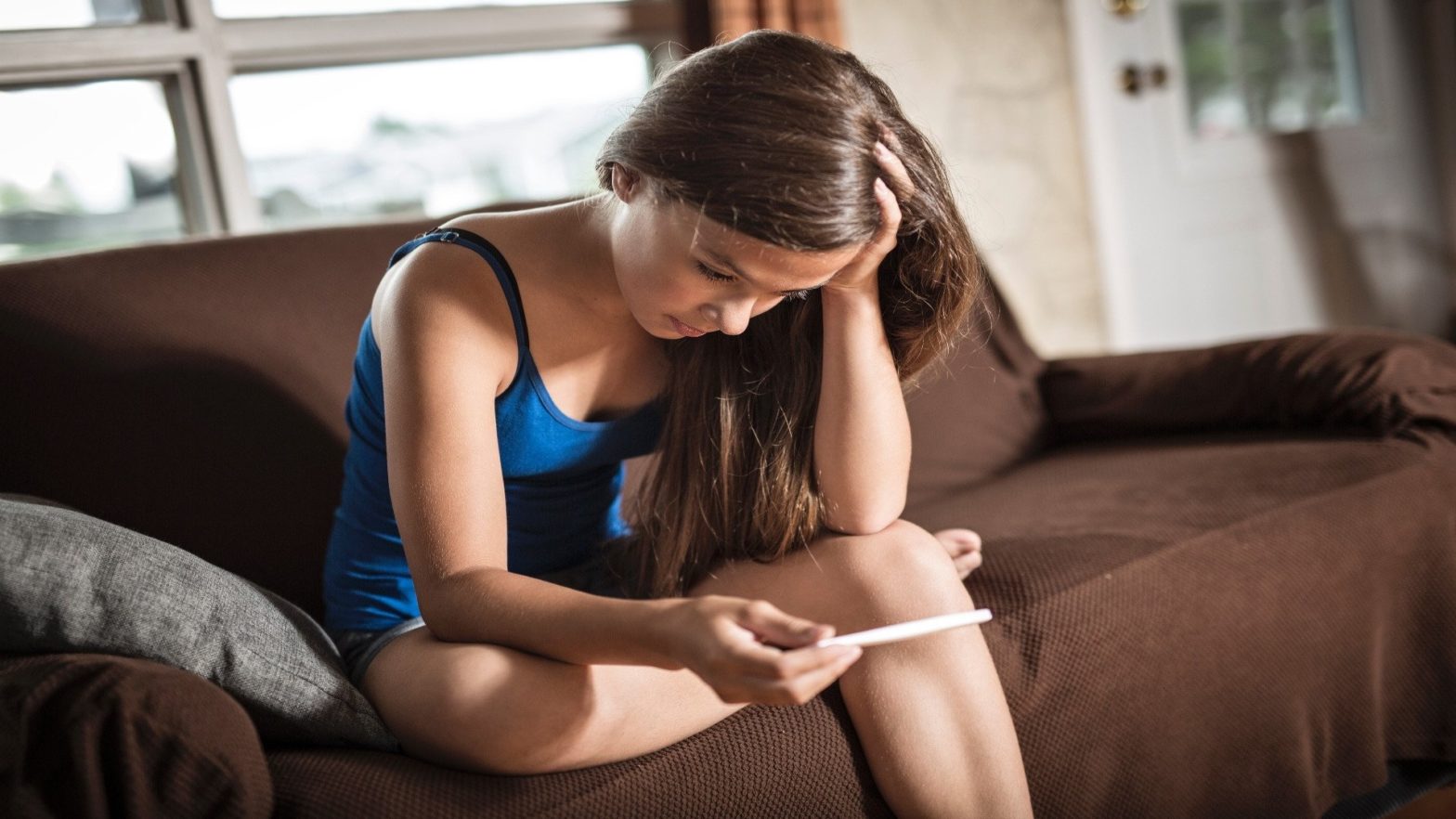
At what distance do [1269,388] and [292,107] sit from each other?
181 cm

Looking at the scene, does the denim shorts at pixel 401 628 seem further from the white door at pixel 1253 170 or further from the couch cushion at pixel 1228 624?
the white door at pixel 1253 170

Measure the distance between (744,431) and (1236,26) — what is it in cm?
280

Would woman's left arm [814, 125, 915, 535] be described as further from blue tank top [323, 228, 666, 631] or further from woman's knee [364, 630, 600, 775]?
woman's knee [364, 630, 600, 775]

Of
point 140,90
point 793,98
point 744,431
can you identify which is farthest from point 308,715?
point 140,90

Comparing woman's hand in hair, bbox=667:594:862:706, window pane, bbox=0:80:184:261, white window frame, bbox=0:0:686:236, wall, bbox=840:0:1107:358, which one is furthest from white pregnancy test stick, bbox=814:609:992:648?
wall, bbox=840:0:1107:358

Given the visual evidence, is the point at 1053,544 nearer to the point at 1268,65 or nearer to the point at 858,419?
the point at 858,419

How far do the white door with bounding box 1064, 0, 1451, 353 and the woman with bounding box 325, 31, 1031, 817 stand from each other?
7.37 feet

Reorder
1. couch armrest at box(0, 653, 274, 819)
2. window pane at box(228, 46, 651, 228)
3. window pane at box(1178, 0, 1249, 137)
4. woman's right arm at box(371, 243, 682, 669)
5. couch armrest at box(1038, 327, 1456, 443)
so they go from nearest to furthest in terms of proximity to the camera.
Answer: couch armrest at box(0, 653, 274, 819) → woman's right arm at box(371, 243, 682, 669) → couch armrest at box(1038, 327, 1456, 443) → window pane at box(228, 46, 651, 228) → window pane at box(1178, 0, 1249, 137)

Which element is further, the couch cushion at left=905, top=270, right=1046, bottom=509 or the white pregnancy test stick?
the couch cushion at left=905, top=270, right=1046, bottom=509

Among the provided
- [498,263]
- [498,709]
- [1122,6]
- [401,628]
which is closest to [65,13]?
[498,263]

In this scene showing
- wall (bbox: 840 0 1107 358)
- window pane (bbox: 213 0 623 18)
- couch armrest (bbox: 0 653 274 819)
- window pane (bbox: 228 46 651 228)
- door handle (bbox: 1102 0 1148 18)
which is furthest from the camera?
door handle (bbox: 1102 0 1148 18)

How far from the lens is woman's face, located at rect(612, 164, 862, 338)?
3.20 ft

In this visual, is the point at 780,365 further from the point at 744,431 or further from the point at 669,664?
the point at 669,664

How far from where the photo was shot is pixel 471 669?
0.96 m
